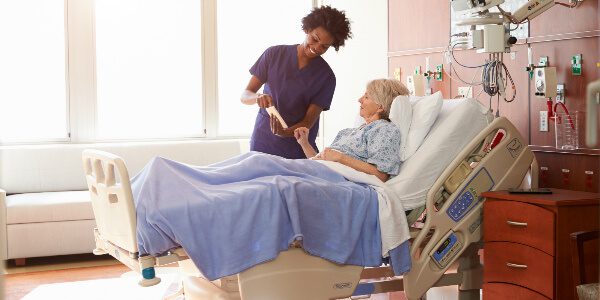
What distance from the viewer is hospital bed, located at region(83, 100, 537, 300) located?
2721mm

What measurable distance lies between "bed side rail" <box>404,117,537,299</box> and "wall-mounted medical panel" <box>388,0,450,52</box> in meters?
1.32

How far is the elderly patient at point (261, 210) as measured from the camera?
2.50m

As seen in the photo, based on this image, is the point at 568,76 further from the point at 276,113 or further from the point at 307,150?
the point at 276,113

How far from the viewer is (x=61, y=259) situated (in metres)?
5.06

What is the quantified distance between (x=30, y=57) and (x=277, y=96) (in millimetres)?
2833

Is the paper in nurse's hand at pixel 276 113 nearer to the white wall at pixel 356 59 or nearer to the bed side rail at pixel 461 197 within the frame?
the bed side rail at pixel 461 197

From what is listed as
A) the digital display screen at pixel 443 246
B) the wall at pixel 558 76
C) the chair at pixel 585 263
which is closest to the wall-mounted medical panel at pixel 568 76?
the wall at pixel 558 76

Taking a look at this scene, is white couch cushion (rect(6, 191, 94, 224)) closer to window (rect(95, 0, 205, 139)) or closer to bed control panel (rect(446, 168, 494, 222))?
window (rect(95, 0, 205, 139))

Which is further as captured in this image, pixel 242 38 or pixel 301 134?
pixel 242 38

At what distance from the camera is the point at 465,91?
4.03 metres

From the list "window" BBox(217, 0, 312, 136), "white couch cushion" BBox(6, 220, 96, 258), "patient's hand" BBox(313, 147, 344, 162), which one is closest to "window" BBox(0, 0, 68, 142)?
"white couch cushion" BBox(6, 220, 96, 258)

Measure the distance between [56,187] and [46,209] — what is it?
1.96 ft

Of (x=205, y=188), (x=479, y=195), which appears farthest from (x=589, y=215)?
(x=205, y=188)

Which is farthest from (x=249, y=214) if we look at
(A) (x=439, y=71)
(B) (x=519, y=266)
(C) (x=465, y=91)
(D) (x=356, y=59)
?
(D) (x=356, y=59)
